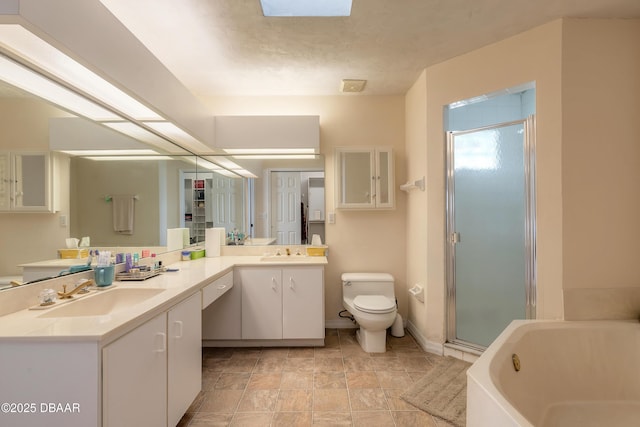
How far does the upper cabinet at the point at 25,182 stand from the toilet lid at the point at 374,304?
85.0 inches

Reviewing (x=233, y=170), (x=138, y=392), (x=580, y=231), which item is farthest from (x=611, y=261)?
(x=233, y=170)

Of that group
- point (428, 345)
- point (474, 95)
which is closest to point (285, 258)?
point (428, 345)

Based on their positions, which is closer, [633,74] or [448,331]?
[633,74]

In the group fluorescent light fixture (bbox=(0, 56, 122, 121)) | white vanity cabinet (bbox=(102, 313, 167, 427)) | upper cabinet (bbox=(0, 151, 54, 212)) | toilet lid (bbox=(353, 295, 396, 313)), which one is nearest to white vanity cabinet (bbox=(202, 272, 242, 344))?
toilet lid (bbox=(353, 295, 396, 313))

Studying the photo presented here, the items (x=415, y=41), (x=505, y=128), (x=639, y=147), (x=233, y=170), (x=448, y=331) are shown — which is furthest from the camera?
(x=233, y=170)

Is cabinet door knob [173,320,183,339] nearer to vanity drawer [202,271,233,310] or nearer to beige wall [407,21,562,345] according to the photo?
vanity drawer [202,271,233,310]

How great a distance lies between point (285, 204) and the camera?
3.08 m

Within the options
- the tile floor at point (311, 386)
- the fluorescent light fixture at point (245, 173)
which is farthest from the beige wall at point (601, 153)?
the fluorescent light fixture at point (245, 173)

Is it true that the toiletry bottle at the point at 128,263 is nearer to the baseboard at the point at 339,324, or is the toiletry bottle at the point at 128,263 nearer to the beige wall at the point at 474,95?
the baseboard at the point at 339,324

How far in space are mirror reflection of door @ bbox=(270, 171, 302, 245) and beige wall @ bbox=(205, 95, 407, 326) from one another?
40cm

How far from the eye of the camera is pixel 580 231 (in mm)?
1883

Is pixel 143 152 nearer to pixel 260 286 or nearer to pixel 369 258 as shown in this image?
pixel 260 286

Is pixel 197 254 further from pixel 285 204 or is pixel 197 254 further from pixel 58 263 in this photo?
pixel 58 263

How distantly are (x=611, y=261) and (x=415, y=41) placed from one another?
77.8 inches
